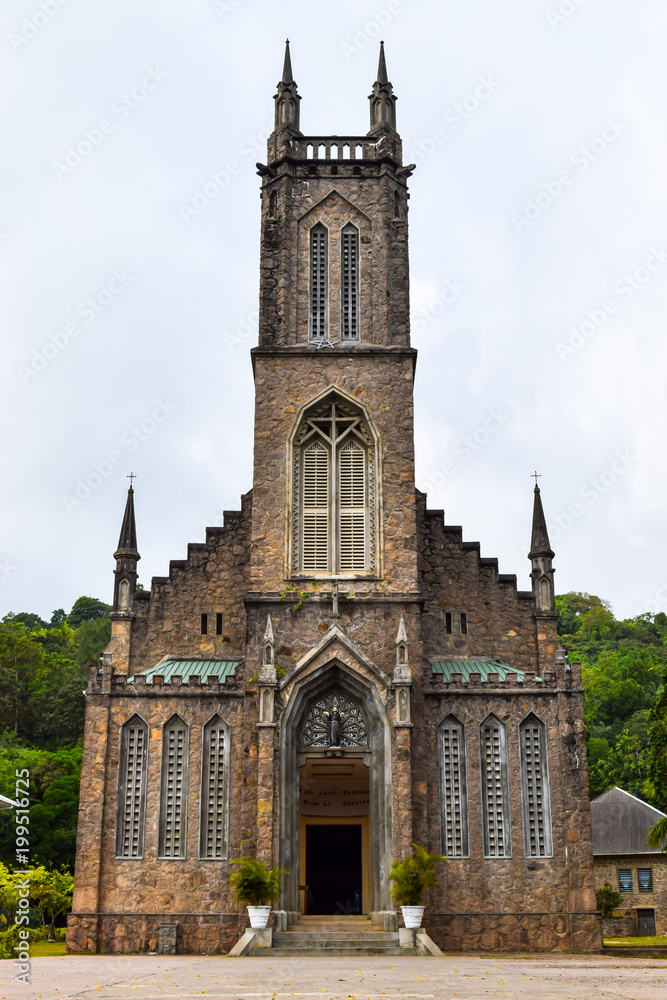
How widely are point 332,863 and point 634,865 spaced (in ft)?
73.4

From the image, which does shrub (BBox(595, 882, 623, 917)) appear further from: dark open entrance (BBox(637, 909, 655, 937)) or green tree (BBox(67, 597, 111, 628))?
green tree (BBox(67, 597, 111, 628))

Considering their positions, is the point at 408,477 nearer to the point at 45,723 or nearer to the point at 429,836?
the point at 429,836

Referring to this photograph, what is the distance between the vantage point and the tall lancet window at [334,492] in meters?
30.5

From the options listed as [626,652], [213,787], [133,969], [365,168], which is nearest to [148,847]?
[213,787]

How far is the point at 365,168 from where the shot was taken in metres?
34.5

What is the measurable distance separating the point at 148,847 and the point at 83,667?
161 feet

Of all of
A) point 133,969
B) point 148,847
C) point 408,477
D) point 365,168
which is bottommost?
point 133,969

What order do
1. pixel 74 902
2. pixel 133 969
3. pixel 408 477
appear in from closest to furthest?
pixel 133 969 < pixel 74 902 < pixel 408 477

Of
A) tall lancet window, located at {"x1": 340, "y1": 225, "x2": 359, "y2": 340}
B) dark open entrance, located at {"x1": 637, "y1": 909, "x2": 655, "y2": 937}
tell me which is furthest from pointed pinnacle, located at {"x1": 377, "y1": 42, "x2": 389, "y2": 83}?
dark open entrance, located at {"x1": 637, "y1": 909, "x2": 655, "y2": 937}

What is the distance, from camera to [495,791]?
2886 cm

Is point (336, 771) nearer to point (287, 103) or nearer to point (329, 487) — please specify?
point (329, 487)

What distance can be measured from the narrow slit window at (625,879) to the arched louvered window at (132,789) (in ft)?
97.0

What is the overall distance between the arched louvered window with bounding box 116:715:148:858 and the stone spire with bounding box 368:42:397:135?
68.1 ft

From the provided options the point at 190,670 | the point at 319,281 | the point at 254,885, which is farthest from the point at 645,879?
the point at 319,281
